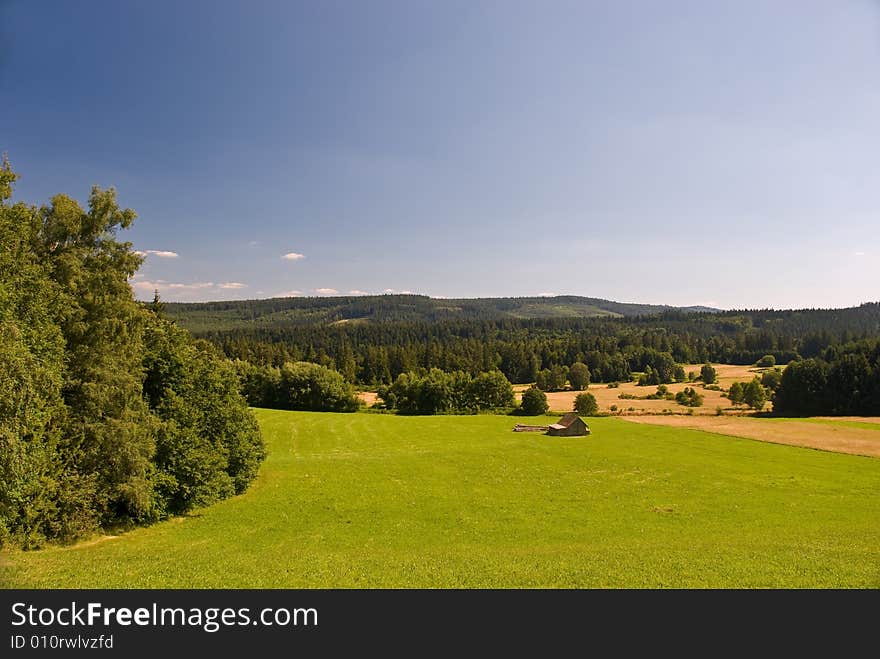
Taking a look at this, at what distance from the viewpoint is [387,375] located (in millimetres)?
134750

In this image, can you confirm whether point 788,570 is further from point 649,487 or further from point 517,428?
point 517,428

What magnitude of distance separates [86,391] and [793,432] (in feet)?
273

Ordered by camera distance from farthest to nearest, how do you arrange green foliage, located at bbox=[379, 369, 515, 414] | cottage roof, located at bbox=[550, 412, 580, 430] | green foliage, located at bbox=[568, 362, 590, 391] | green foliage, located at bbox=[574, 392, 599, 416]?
green foliage, located at bbox=[568, 362, 590, 391] → green foliage, located at bbox=[379, 369, 515, 414] → green foliage, located at bbox=[574, 392, 599, 416] → cottage roof, located at bbox=[550, 412, 580, 430]

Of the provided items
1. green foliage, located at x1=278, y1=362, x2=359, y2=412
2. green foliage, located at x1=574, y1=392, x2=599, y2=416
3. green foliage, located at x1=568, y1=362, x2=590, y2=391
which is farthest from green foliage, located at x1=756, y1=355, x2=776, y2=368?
green foliage, located at x1=278, y1=362, x2=359, y2=412

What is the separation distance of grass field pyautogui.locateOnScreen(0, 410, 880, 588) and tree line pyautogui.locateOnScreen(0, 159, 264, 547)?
6.31ft

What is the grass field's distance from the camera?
15.4 m

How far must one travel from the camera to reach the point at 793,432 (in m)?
67.9

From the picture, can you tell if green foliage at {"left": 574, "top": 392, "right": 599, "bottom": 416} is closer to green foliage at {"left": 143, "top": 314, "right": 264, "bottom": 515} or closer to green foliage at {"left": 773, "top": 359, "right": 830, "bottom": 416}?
green foliage at {"left": 773, "top": 359, "right": 830, "bottom": 416}

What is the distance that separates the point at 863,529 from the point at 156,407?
40282 mm

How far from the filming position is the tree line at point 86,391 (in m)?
19.0

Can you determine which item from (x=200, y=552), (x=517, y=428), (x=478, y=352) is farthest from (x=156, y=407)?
(x=478, y=352)

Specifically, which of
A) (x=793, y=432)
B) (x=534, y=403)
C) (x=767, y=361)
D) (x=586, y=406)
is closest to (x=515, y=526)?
(x=793, y=432)

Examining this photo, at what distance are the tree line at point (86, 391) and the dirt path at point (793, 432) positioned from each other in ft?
220

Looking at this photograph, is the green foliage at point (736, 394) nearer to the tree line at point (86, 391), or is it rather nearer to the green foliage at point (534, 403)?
the green foliage at point (534, 403)
